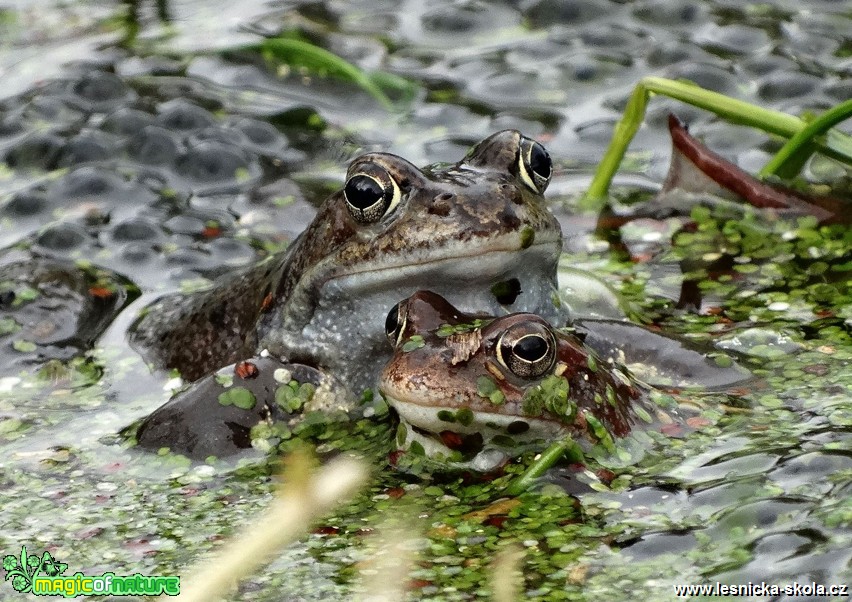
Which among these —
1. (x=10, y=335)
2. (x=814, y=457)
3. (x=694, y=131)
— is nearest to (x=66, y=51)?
(x=10, y=335)

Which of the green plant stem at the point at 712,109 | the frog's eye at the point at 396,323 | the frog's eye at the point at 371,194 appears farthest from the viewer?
the green plant stem at the point at 712,109

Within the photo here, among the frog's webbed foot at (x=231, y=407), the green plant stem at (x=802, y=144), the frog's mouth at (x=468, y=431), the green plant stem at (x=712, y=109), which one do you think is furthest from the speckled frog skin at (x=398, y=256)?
the green plant stem at (x=802, y=144)

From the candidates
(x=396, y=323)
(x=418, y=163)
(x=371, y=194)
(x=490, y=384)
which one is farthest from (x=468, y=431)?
(x=418, y=163)

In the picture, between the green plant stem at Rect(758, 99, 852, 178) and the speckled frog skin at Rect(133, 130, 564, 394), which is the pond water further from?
the speckled frog skin at Rect(133, 130, 564, 394)

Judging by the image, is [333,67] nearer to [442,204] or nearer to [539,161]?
[539,161]

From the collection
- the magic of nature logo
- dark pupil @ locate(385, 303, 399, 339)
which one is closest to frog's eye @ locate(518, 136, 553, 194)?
dark pupil @ locate(385, 303, 399, 339)

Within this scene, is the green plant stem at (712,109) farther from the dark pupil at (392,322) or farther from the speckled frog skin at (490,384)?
the dark pupil at (392,322)

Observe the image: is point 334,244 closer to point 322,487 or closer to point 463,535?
point 322,487
